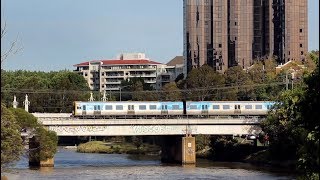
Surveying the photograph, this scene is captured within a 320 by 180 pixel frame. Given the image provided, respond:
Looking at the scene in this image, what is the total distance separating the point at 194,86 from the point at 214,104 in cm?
4987

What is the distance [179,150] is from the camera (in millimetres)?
93438

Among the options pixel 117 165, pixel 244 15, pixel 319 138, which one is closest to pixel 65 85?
pixel 244 15

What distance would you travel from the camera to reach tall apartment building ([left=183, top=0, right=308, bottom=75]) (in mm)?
177625

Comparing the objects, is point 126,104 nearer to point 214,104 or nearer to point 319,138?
point 214,104

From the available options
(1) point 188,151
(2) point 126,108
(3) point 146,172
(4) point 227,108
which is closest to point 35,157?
(3) point 146,172

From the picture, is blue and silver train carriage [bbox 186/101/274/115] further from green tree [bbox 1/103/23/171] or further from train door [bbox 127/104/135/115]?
green tree [bbox 1/103/23/171]

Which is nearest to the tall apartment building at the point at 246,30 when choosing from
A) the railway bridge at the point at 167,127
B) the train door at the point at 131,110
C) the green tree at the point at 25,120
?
the train door at the point at 131,110

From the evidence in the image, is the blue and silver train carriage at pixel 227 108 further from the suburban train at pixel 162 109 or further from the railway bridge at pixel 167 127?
the railway bridge at pixel 167 127

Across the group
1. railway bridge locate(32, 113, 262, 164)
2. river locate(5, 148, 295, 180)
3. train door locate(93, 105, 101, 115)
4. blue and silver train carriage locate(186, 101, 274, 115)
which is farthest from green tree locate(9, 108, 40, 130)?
blue and silver train carriage locate(186, 101, 274, 115)

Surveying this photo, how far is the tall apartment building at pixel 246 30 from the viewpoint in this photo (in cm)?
17762

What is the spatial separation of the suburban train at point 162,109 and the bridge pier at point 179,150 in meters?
3.75

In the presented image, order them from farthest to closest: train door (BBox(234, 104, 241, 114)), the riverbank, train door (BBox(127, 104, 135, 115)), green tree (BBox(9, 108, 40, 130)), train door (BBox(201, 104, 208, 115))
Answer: the riverbank
train door (BBox(234, 104, 241, 114))
train door (BBox(201, 104, 208, 115))
train door (BBox(127, 104, 135, 115))
green tree (BBox(9, 108, 40, 130))

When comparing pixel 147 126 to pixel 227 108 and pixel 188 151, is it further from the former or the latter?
pixel 227 108

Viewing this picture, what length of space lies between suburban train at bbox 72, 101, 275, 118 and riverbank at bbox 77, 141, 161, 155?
15.6 meters
